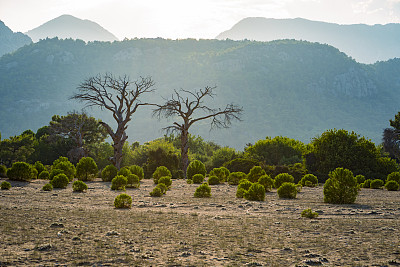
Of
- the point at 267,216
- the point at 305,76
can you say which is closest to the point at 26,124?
the point at 305,76

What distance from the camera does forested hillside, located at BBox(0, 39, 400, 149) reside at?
481 ft

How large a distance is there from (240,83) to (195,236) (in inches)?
6364

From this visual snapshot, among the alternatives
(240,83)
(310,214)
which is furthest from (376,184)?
(240,83)

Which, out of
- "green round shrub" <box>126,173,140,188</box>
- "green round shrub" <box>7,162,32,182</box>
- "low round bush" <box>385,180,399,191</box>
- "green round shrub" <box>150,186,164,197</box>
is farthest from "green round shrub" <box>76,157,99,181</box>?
"low round bush" <box>385,180,399,191</box>

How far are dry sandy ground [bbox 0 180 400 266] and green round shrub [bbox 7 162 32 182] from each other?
844 cm

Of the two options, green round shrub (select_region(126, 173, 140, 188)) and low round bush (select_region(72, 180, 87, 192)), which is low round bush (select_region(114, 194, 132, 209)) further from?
green round shrub (select_region(126, 173, 140, 188))

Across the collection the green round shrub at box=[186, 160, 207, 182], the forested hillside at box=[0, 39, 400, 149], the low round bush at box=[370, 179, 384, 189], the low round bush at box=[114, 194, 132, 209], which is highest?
the forested hillside at box=[0, 39, 400, 149]

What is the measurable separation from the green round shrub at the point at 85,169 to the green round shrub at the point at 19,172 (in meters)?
4.03

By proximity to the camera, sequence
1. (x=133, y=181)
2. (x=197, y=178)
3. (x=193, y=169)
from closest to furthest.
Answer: (x=133, y=181)
(x=197, y=178)
(x=193, y=169)

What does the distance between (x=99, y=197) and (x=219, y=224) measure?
8.11 m

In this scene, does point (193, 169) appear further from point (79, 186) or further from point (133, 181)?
point (79, 186)

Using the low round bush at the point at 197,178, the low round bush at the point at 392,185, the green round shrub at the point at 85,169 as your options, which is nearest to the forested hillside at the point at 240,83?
the low round bush at the point at 197,178

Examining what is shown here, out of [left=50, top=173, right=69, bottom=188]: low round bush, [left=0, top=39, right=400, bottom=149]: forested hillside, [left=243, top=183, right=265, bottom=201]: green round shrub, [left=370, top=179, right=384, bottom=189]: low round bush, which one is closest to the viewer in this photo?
[left=243, top=183, right=265, bottom=201]: green round shrub

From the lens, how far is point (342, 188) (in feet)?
49.5
